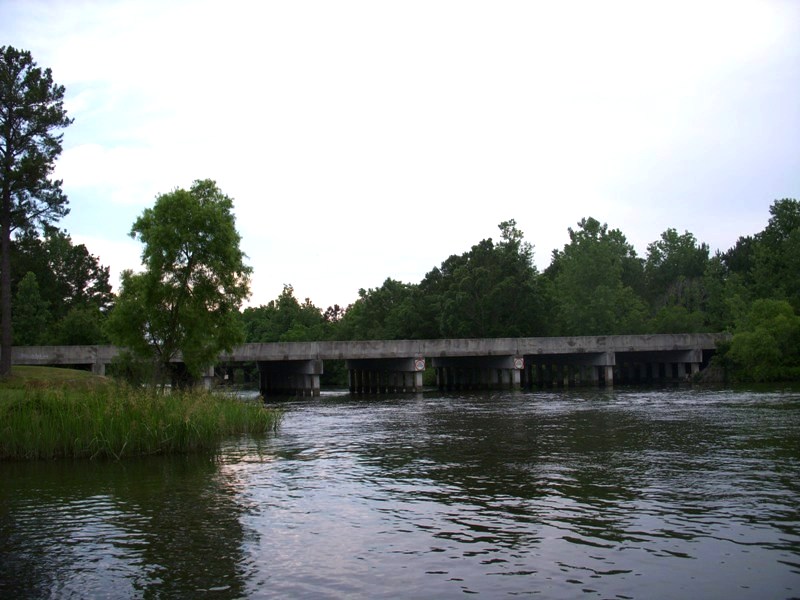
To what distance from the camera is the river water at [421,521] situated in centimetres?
1109

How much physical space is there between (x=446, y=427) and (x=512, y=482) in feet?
50.6

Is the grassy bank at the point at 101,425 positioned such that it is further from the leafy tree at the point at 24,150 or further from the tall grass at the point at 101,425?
the leafy tree at the point at 24,150

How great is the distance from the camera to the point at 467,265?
346 feet

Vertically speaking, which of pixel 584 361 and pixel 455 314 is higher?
pixel 455 314

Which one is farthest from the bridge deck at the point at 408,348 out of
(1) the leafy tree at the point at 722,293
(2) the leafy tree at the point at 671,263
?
(2) the leafy tree at the point at 671,263

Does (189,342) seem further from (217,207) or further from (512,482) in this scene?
(512,482)

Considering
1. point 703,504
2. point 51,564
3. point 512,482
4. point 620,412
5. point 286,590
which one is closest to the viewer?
point 286,590

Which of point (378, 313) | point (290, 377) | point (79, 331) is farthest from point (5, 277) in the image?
point (378, 313)

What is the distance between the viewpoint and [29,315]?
A: 97.4 meters

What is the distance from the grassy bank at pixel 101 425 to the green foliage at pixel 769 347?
59.9 m

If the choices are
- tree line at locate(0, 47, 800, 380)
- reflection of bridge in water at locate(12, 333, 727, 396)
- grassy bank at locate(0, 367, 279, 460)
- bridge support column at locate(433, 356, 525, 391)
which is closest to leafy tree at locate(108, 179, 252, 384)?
tree line at locate(0, 47, 800, 380)

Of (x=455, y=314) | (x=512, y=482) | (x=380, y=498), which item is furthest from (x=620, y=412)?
(x=455, y=314)

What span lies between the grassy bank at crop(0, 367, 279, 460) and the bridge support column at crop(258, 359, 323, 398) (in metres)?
49.4

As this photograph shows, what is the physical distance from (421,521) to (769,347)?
65.5m
